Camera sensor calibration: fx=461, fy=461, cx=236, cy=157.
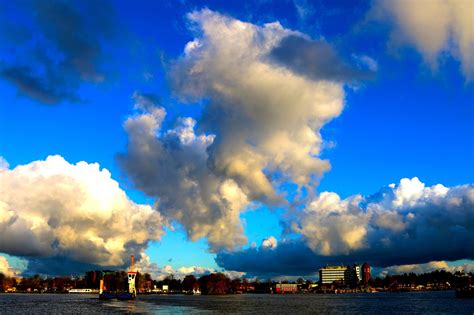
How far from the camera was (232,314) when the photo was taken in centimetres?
14812

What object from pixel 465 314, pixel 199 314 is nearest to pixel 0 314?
pixel 199 314

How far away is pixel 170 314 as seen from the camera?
500ft

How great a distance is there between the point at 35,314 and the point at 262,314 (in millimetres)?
73221

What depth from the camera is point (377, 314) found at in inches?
6029

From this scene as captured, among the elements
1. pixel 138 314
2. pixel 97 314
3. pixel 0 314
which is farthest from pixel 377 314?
pixel 0 314

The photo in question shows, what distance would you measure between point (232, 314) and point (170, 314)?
69.2 ft

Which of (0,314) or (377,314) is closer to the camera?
(0,314)

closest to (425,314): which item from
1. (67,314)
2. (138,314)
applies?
(138,314)

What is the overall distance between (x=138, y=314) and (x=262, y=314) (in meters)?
40.5

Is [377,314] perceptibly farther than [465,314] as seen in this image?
Yes

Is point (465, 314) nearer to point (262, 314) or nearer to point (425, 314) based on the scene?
point (425, 314)

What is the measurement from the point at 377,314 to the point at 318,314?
20.2 meters

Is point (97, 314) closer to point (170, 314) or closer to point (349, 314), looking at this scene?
point (170, 314)

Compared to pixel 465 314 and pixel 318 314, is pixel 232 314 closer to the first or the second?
pixel 318 314
